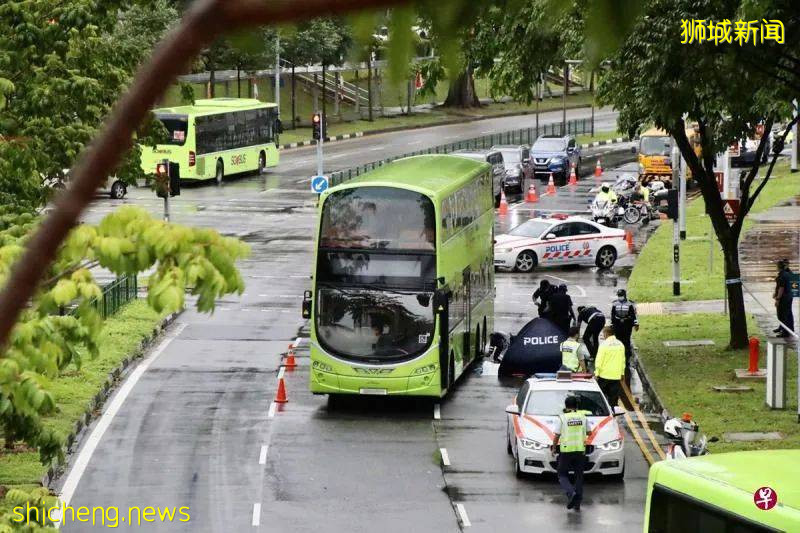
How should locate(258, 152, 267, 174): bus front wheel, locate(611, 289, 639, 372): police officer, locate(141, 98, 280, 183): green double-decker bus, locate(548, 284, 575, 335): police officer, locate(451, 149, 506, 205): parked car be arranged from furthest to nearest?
locate(258, 152, 267, 174): bus front wheel
locate(141, 98, 280, 183): green double-decker bus
locate(451, 149, 506, 205): parked car
locate(548, 284, 575, 335): police officer
locate(611, 289, 639, 372): police officer

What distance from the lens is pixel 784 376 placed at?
22.2 meters

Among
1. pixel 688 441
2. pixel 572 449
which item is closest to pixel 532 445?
pixel 572 449

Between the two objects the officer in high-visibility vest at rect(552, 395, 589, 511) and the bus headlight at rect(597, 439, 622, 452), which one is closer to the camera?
the officer in high-visibility vest at rect(552, 395, 589, 511)

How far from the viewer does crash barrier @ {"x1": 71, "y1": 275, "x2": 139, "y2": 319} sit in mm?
31589

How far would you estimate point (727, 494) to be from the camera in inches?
406

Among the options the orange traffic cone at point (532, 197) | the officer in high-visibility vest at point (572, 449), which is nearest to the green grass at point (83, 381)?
the officer in high-visibility vest at point (572, 449)

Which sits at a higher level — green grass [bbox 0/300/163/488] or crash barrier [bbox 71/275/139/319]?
crash barrier [bbox 71/275/139/319]

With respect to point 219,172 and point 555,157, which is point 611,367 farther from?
point 555,157

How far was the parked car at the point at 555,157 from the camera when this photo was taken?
200 ft

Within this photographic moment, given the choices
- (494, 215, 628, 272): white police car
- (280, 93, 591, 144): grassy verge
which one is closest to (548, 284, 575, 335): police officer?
(494, 215, 628, 272): white police car

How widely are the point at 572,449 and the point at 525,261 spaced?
2210cm

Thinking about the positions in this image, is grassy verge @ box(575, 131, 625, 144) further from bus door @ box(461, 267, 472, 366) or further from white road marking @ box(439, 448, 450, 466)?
white road marking @ box(439, 448, 450, 466)

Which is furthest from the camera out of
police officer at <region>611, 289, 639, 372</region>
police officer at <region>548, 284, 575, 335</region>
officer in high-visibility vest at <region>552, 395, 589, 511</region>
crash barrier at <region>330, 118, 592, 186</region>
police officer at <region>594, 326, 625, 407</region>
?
crash barrier at <region>330, 118, 592, 186</region>

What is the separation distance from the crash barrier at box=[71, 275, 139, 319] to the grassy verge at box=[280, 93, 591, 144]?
128 feet
